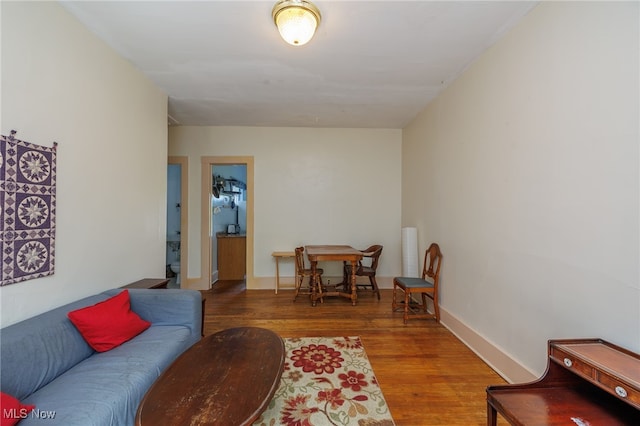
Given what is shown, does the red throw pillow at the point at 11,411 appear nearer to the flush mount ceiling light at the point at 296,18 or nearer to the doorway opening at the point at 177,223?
the flush mount ceiling light at the point at 296,18

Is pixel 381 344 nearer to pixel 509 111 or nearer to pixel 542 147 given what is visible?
pixel 542 147

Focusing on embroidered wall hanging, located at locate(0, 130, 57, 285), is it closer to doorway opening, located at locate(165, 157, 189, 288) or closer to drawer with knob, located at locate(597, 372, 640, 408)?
doorway opening, located at locate(165, 157, 189, 288)

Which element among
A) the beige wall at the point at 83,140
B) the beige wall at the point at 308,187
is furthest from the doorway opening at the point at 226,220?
the beige wall at the point at 83,140

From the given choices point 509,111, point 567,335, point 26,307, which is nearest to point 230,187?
point 26,307

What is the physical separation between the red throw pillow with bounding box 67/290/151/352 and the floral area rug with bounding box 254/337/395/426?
1.15 metres

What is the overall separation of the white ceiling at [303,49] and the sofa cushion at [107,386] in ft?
8.13

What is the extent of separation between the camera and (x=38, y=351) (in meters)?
1.49

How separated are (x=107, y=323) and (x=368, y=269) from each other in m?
3.45

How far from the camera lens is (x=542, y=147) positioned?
6.02 feet

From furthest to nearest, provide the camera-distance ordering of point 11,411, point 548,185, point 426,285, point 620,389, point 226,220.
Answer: point 226,220 < point 426,285 < point 548,185 < point 11,411 < point 620,389

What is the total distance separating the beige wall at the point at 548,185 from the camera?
136cm

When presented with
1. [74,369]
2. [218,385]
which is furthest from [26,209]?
[218,385]

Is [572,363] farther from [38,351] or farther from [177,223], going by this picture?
[177,223]

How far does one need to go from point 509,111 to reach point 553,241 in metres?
1.12
